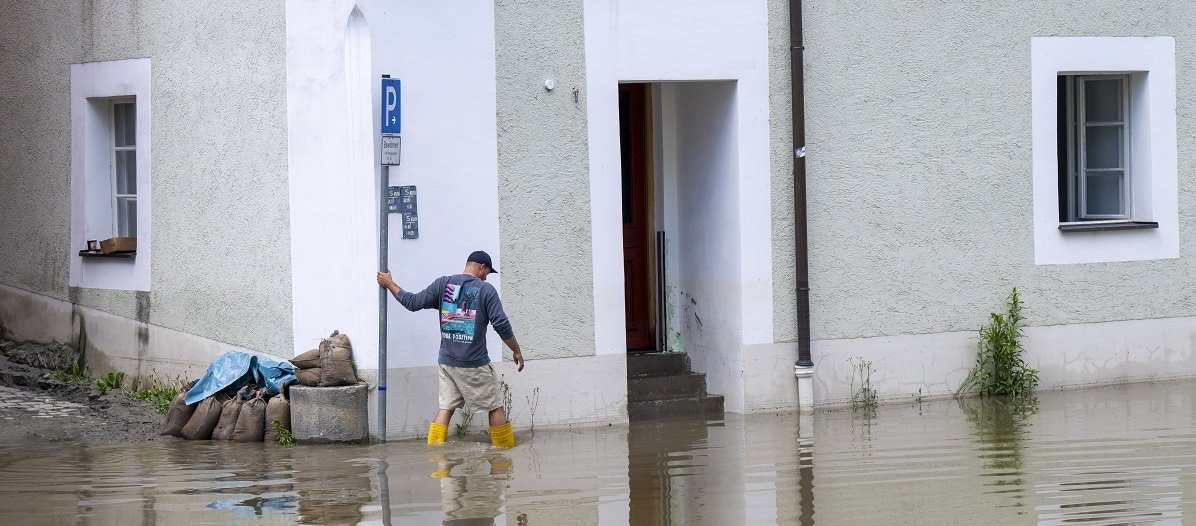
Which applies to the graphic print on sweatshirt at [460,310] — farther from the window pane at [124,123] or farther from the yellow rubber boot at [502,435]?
Result: the window pane at [124,123]

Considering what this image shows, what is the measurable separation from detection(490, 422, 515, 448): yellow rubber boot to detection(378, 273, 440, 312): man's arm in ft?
3.33

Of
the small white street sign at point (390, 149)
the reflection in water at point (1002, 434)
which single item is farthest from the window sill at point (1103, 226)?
the small white street sign at point (390, 149)

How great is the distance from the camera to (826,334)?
12.8 meters

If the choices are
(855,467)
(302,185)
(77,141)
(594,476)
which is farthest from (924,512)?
(77,141)

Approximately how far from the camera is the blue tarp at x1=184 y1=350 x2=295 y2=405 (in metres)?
11.4

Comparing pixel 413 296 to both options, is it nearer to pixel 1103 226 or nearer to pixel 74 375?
pixel 74 375

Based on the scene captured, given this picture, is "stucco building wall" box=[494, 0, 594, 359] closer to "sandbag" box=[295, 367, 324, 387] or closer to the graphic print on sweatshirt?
the graphic print on sweatshirt

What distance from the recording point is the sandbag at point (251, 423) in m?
11.2

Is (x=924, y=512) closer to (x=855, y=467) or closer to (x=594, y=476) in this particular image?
(x=855, y=467)

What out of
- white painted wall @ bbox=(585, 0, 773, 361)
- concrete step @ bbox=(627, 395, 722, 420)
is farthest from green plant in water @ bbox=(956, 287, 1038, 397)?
concrete step @ bbox=(627, 395, 722, 420)

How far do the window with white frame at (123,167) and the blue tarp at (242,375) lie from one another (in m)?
2.80

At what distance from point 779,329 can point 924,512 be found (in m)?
4.20

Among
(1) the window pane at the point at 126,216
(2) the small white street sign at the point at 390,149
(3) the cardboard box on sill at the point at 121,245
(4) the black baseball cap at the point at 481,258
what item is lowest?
(4) the black baseball cap at the point at 481,258

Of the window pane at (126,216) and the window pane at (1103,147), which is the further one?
the window pane at (1103,147)
